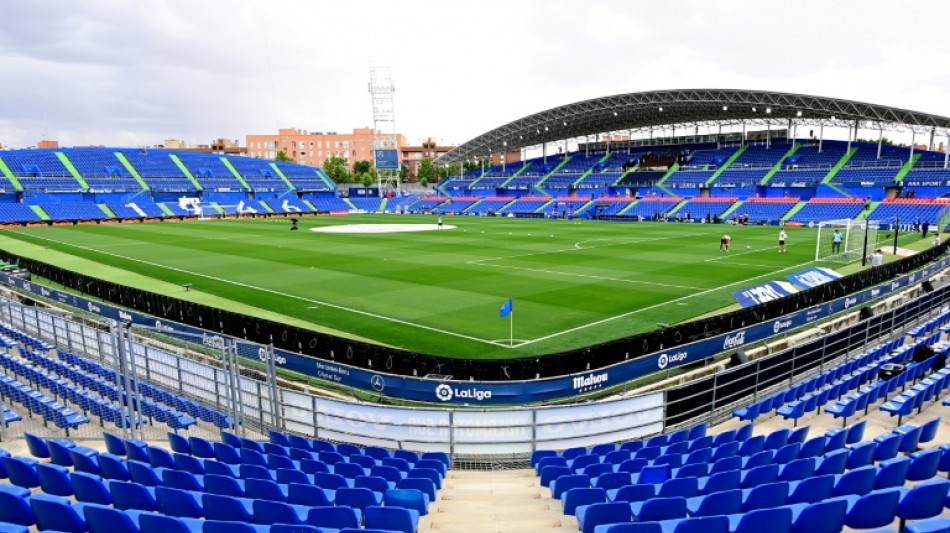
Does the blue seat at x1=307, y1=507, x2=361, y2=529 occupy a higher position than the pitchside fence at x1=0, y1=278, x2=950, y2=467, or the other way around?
the blue seat at x1=307, y1=507, x2=361, y2=529

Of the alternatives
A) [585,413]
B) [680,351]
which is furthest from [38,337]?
[680,351]

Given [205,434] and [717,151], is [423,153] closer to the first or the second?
[717,151]

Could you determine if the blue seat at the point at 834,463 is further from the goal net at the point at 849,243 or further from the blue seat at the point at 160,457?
the goal net at the point at 849,243

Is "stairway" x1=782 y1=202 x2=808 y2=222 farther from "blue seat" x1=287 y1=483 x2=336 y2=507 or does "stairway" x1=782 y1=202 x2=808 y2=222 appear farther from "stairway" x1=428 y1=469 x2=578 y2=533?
"blue seat" x1=287 y1=483 x2=336 y2=507

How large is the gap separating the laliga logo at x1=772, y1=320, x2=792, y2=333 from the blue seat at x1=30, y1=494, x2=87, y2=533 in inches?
702

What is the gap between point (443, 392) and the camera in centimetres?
1223

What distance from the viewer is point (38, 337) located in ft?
58.4

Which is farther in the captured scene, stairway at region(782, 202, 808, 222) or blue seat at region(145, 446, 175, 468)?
stairway at region(782, 202, 808, 222)

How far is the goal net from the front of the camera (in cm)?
3616

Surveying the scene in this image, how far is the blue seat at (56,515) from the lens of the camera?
5.60 meters

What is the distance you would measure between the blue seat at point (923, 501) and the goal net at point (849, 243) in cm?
3362

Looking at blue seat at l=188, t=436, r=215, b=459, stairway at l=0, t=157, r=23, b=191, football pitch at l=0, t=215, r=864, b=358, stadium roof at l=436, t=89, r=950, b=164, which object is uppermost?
stadium roof at l=436, t=89, r=950, b=164

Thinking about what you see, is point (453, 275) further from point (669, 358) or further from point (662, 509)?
point (662, 509)

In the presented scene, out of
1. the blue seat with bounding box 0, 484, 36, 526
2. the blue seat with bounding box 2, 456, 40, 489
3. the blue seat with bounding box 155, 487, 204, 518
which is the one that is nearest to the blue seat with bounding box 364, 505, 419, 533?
the blue seat with bounding box 155, 487, 204, 518
